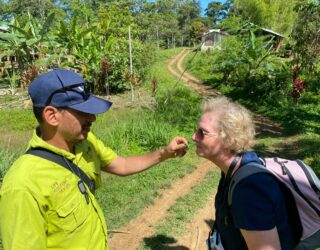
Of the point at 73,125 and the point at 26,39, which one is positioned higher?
the point at 73,125

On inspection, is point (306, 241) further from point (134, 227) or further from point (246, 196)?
point (134, 227)

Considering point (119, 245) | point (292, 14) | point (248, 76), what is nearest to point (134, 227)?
point (119, 245)

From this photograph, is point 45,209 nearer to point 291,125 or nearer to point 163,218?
point 163,218

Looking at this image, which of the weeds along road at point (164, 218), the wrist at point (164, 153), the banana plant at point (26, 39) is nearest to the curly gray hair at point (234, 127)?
the wrist at point (164, 153)

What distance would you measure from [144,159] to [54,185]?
3.34 feet

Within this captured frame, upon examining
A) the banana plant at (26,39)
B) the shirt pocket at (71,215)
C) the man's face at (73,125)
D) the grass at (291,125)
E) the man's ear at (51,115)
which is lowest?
the grass at (291,125)

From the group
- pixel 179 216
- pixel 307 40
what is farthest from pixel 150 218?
pixel 307 40

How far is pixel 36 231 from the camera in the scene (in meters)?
1.55

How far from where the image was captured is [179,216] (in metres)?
4.71

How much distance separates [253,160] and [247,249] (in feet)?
1.46

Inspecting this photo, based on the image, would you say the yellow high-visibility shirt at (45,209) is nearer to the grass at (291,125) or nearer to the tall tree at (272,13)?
the grass at (291,125)

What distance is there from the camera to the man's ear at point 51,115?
5.72 ft

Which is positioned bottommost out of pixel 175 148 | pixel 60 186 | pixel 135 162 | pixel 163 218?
pixel 163 218

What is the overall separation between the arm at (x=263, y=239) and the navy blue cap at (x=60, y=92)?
3.09ft
